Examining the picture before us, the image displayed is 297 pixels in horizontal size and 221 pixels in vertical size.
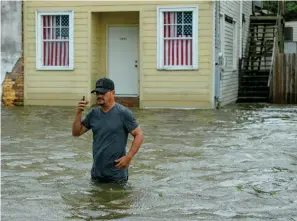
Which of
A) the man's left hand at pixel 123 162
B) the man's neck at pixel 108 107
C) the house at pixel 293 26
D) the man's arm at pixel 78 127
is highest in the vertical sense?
the house at pixel 293 26

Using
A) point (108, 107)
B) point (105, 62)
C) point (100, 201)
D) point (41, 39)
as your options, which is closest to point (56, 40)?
point (41, 39)

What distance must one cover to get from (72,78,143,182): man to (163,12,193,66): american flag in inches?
484

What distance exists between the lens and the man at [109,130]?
8.34m

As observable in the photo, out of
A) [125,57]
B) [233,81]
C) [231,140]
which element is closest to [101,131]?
[231,140]

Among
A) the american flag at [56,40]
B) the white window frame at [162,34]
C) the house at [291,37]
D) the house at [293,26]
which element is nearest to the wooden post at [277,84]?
the white window frame at [162,34]

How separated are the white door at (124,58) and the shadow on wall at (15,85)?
2769 mm

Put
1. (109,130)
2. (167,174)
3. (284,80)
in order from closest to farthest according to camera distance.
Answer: (109,130) → (167,174) → (284,80)

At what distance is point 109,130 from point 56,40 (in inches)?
532

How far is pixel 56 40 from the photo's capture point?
21.5 m

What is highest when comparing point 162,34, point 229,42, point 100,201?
point 162,34

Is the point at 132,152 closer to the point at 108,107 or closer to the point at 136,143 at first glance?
the point at 136,143

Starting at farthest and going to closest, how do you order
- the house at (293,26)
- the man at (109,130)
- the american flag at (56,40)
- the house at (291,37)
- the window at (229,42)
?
the house at (293,26)
the house at (291,37)
the window at (229,42)
the american flag at (56,40)
the man at (109,130)

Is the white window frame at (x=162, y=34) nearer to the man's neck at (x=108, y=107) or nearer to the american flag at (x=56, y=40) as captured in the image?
the american flag at (x=56, y=40)

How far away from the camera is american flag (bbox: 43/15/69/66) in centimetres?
2153
